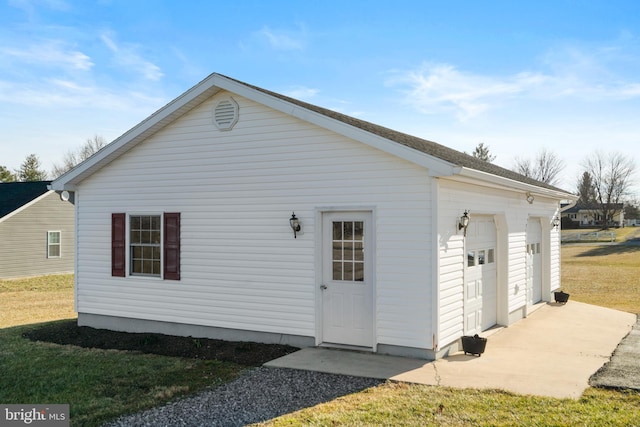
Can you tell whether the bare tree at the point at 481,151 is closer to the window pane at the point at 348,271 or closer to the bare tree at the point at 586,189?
the bare tree at the point at 586,189

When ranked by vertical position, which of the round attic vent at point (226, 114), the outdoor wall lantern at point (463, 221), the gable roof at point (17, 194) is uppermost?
the round attic vent at point (226, 114)

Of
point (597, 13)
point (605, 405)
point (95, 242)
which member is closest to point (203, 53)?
point (95, 242)

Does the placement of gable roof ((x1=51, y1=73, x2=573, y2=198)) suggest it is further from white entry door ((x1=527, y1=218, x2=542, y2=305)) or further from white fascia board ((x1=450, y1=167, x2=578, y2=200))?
white entry door ((x1=527, y1=218, x2=542, y2=305))

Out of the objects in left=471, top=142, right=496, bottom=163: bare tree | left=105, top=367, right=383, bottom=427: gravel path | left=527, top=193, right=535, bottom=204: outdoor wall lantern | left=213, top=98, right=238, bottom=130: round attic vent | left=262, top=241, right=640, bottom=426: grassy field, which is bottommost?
left=105, top=367, right=383, bottom=427: gravel path

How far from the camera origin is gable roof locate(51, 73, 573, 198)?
7129mm

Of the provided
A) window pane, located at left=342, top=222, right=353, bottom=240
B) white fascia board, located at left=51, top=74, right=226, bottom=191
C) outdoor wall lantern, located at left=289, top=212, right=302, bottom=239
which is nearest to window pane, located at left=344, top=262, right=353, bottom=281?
window pane, located at left=342, top=222, right=353, bottom=240

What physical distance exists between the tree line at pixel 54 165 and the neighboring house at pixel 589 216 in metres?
59.7

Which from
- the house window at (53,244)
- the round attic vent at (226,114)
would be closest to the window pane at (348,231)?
the round attic vent at (226,114)

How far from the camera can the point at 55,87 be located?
15.4 m

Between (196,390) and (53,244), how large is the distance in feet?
62.4

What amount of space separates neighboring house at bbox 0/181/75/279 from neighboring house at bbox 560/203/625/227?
2515 inches

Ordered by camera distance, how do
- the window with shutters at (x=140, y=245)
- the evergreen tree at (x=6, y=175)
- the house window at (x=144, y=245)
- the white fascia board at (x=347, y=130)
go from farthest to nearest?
the evergreen tree at (x=6, y=175), the house window at (x=144, y=245), the window with shutters at (x=140, y=245), the white fascia board at (x=347, y=130)

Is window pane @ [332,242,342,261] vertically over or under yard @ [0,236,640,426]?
over

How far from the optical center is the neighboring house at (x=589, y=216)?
2721 inches
